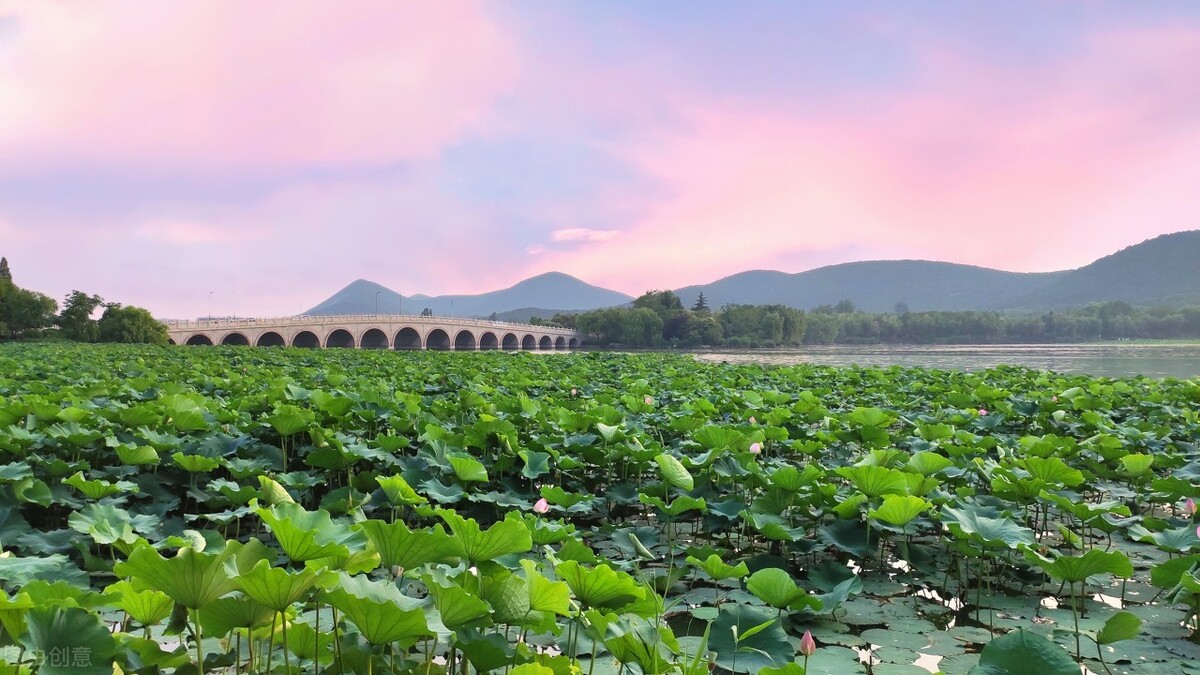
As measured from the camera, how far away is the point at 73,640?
1.27m

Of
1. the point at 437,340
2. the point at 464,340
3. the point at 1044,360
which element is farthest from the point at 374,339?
the point at 1044,360

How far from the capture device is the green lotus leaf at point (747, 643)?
194 cm

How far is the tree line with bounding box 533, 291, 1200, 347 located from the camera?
254 feet

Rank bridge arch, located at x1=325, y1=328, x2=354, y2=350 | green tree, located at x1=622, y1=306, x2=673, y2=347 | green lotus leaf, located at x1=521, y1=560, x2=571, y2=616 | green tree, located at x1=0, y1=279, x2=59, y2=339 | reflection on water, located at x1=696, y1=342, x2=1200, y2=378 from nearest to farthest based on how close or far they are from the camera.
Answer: green lotus leaf, located at x1=521, y1=560, x2=571, y2=616, reflection on water, located at x1=696, y1=342, x2=1200, y2=378, green tree, located at x1=0, y1=279, x2=59, y2=339, bridge arch, located at x1=325, y1=328, x2=354, y2=350, green tree, located at x1=622, y1=306, x2=673, y2=347

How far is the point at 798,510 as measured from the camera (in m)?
3.27

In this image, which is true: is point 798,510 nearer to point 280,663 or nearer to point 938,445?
point 938,445

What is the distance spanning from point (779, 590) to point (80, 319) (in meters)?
48.2

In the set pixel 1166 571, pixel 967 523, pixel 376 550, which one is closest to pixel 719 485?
pixel 967 523

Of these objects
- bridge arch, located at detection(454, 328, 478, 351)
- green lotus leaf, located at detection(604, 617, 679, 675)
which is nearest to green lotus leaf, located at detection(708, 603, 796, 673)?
green lotus leaf, located at detection(604, 617, 679, 675)

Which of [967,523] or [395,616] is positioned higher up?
[395,616]

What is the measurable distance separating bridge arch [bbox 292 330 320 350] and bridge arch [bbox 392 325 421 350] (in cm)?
739

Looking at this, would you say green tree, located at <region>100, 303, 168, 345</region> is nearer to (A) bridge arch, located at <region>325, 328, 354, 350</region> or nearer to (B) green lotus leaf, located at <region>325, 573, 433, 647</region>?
(A) bridge arch, located at <region>325, 328, 354, 350</region>

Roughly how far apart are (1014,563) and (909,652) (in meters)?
0.99

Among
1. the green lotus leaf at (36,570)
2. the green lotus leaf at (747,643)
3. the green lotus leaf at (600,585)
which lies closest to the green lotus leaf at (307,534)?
the green lotus leaf at (600,585)
